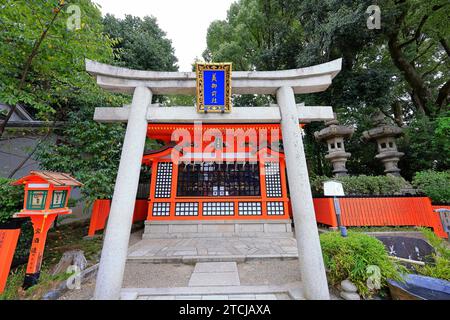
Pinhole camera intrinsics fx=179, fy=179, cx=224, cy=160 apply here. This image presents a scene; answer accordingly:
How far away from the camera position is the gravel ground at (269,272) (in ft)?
12.4

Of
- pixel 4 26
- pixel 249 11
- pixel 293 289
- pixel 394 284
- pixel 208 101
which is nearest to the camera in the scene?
pixel 394 284

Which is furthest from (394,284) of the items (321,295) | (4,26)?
(4,26)

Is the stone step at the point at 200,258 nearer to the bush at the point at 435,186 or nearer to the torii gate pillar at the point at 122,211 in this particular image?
the torii gate pillar at the point at 122,211

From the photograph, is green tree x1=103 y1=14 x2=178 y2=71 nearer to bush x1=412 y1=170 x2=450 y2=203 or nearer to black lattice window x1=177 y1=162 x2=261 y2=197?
black lattice window x1=177 y1=162 x2=261 y2=197

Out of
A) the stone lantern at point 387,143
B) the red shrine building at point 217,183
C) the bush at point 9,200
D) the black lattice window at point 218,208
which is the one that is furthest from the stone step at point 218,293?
the stone lantern at point 387,143

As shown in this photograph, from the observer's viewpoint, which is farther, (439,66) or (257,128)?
(439,66)

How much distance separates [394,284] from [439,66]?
21574 mm

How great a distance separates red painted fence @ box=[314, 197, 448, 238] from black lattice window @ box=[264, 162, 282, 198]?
2165 mm

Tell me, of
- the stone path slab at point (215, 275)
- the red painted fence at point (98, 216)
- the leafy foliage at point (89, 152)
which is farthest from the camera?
the red painted fence at point (98, 216)

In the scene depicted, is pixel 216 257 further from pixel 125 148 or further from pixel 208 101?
pixel 208 101

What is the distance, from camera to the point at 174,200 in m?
7.59

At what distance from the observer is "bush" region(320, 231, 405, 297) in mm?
2969

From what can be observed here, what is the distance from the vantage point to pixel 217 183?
26.2 ft

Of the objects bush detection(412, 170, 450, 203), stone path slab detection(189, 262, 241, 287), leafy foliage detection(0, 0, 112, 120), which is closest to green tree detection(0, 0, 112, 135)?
leafy foliage detection(0, 0, 112, 120)
